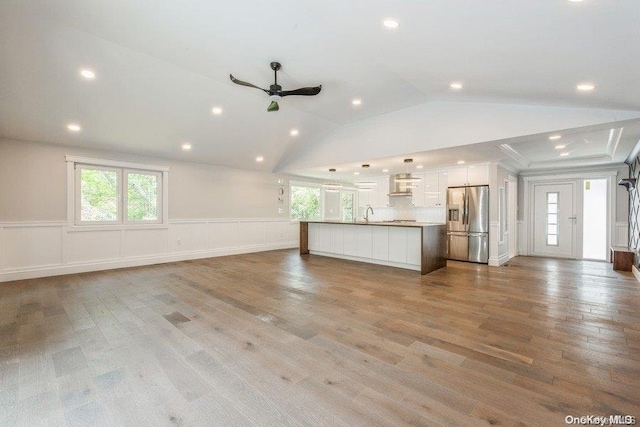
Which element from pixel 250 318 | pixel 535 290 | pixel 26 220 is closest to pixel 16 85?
pixel 26 220

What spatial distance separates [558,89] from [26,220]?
26.8 ft

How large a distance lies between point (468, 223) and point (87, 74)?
744 centimetres

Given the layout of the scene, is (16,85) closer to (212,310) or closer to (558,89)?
(212,310)

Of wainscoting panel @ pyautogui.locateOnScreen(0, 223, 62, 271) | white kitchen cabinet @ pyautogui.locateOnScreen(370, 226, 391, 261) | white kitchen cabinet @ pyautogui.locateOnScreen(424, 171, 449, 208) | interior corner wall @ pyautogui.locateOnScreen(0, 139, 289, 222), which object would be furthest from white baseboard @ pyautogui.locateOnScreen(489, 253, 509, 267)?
wainscoting panel @ pyautogui.locateOnScreen(0, 223, 62, 271)

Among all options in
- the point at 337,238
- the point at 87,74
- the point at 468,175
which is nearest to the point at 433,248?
the point at 337,238

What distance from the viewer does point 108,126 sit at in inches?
197

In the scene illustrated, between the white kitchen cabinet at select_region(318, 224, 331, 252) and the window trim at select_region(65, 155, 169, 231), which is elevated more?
the window trim at select_region(65, 155, 169, 231)

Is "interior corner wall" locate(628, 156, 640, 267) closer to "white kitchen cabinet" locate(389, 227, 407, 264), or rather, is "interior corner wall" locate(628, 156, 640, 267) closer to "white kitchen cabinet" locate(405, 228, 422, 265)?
"white kitchen cabinet" locate(405, 228, 422, 265)

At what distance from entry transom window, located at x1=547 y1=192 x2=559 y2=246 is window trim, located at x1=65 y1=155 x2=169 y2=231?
982 cm

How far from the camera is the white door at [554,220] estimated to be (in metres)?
7.52

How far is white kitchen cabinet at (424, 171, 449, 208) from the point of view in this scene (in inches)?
288

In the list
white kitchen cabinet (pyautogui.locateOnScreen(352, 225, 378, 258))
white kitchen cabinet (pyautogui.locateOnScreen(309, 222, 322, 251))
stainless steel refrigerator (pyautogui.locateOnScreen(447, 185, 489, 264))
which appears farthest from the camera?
white kitchen cabinet (pyautogui.locateOnScreen(309, 222, 322, 251))

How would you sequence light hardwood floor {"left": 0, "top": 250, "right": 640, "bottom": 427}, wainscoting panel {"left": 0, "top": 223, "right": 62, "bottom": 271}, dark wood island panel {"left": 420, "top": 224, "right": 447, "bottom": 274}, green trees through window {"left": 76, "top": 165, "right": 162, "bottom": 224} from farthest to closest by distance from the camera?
green trees through window {"left": 76, "top": 165, "right": 162, "bottom": 224} → dark wood island panel {"left": 420, "top": 224, "right": 447, "bottom": 274} → wainscoting panel {"left": 0, "top": 223, "right": 62, "bottom": 271} → light hardwood floor {"left": 0, "top": 250, "right": 640, "bottom": 427}

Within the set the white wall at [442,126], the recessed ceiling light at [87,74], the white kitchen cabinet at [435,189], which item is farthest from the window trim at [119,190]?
the white kitchen cabinet at [435,189]
